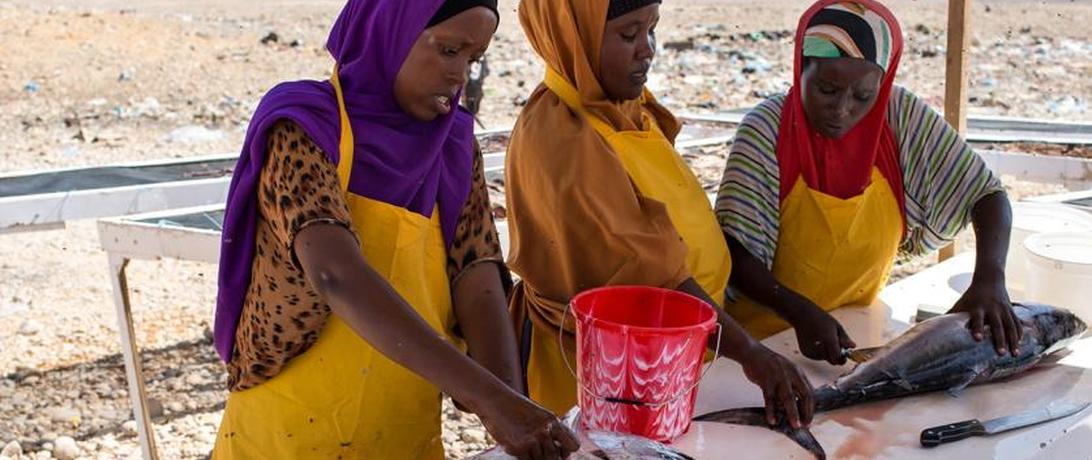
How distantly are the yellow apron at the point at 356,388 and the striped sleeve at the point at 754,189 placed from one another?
3.24 ft

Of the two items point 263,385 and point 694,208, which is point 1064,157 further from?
point 263,385

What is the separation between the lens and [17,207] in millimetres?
4973

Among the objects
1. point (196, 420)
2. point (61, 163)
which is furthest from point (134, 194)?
point (61, 163)

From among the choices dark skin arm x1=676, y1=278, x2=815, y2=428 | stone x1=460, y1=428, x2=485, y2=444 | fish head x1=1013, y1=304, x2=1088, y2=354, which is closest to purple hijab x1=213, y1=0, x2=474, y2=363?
dark skin arm x1=676, y1=278, x2=815, y2=428

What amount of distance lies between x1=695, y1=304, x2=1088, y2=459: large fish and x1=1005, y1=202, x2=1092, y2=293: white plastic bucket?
512 millimetres

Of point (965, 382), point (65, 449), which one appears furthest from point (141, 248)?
point (965, 382)

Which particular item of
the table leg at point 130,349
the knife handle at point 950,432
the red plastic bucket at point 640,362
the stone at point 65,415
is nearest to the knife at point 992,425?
the knife handle at point 950,432

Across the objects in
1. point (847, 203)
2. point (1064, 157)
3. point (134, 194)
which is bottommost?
point (1064, 157)

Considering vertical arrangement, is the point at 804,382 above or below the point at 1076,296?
above

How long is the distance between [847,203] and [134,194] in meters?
3.61

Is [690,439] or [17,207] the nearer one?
[690,439]

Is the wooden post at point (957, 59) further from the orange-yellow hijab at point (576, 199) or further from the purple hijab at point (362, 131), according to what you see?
the purple hijab at point (362, 131)

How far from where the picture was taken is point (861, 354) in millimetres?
2582

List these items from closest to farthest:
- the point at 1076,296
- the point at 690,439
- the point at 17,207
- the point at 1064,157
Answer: the point at 690,439 < the point at 1076,296 < the point at 17,207 < the point at 1064,157
